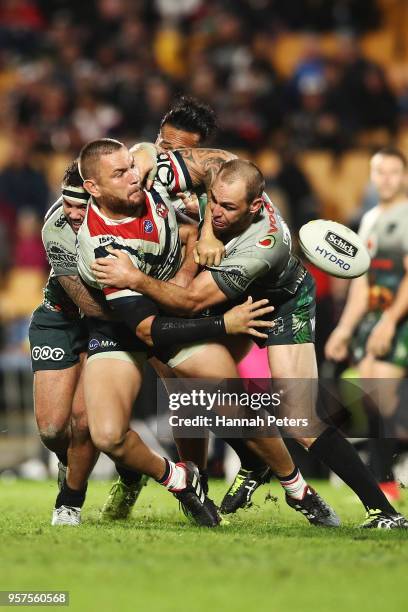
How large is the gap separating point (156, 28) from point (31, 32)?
1697mm

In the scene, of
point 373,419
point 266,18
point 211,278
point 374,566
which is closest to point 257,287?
point 211,278

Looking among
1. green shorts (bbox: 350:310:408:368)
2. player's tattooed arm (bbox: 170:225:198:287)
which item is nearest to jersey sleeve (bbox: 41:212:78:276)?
player's tattooed arm (bbox: 170:225:198:287)

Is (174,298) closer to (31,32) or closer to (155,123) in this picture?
(155,123)

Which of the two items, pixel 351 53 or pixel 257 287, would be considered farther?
pixel 351 53

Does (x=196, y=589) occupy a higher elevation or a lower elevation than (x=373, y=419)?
higher

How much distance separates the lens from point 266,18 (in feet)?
52.0

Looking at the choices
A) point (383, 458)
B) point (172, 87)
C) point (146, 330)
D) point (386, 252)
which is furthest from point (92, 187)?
point (172, 87)

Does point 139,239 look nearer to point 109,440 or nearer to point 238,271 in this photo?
point 238,271

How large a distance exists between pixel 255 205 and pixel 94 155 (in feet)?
2.98

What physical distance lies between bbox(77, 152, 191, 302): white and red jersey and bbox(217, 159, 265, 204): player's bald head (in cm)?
38

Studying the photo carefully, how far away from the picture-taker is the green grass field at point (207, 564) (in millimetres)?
4406

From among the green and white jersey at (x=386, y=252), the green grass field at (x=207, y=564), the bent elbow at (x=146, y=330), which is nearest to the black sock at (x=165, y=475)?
the green grass field at (x=207, y=564)

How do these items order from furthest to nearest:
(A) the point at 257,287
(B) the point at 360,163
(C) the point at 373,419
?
(B) the point at 360,163, (C) the point at 373,419, (A) the point at 257,287

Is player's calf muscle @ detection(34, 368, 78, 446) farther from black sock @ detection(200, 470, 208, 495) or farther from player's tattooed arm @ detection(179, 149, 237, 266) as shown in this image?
player's tattooed arm @ detection(179, 149, 237, 266)
